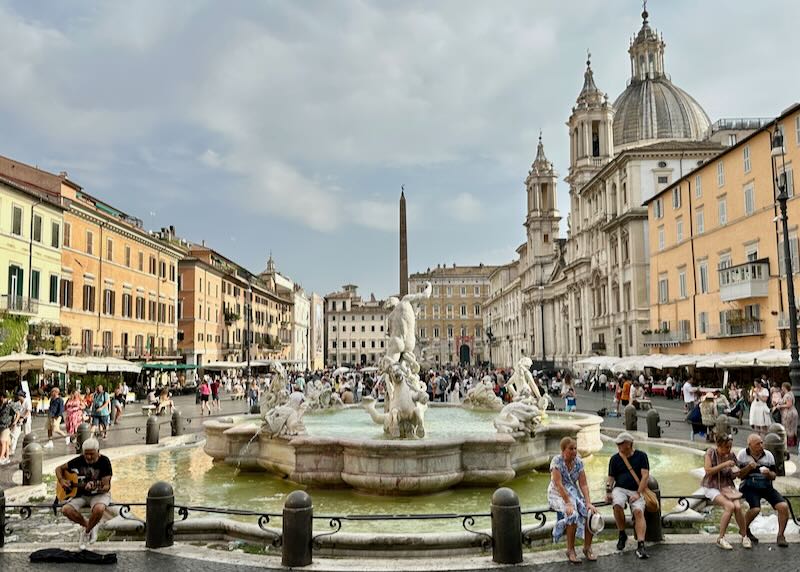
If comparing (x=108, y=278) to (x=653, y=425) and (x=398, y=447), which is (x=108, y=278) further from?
(x=398, y=447)

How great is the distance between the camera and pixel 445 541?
7047mm

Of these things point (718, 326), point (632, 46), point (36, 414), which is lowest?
point (36, 414)

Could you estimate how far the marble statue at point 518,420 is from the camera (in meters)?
10.9

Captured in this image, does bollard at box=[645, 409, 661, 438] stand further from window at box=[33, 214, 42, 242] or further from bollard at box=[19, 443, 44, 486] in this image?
window at box=[33, 214, 42, 242]

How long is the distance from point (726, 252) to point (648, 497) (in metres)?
31.9

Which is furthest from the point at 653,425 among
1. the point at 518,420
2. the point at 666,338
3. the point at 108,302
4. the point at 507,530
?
the point at 108,302

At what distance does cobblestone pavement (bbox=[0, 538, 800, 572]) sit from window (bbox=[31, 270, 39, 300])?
28096 millimetres

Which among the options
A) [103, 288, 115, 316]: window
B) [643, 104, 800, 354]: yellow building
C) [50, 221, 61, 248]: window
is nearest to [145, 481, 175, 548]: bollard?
[643, 104, 800, 354]: yellow building

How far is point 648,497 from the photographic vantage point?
7.11 m

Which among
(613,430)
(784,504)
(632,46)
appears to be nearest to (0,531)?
(784,504)

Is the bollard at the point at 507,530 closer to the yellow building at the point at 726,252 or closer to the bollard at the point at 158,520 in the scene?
the bollard at the point at 158,520

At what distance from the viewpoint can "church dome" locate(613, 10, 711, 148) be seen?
6494 cm

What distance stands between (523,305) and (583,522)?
88200mm

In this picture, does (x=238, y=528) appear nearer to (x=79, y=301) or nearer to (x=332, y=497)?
(x=332, y=497)
